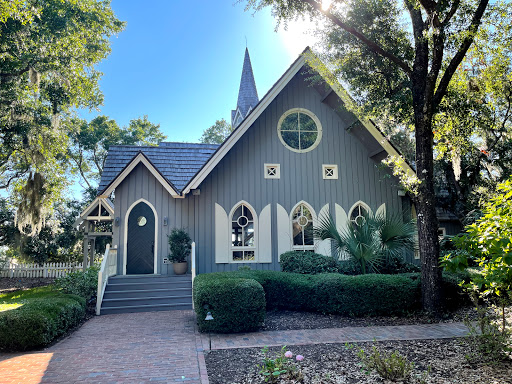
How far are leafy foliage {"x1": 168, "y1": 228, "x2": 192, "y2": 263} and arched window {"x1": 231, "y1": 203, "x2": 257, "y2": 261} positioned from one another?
1.59 m

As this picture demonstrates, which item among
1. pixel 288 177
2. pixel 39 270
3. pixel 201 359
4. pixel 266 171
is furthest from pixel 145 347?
pixel 39 270

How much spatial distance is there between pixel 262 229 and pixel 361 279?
4.82m

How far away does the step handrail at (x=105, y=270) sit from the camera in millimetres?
9836

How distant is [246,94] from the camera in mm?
25953

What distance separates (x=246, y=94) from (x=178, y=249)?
54.6 feet

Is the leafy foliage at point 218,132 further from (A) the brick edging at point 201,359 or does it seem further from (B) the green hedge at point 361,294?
(A) the brick edging at point 201,359

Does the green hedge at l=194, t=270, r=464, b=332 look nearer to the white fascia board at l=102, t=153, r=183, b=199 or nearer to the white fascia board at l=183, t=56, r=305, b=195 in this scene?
the white fascia board at l=183, t=56, r=305, b=195

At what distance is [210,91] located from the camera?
19812mm

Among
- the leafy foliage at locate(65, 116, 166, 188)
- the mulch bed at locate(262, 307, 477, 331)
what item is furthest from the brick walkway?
the leafy foliage at locate(65, 116, 166, 188)

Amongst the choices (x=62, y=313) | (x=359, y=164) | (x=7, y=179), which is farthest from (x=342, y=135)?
(x=7, y=179)

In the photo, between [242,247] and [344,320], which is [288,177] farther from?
[344,320]

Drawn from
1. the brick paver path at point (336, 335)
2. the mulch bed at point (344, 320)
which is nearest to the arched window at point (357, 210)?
the mulch bed at point (344, 320)

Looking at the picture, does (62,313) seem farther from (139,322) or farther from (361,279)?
(361,279)

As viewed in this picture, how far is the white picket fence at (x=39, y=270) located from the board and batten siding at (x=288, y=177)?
12.5 metres
